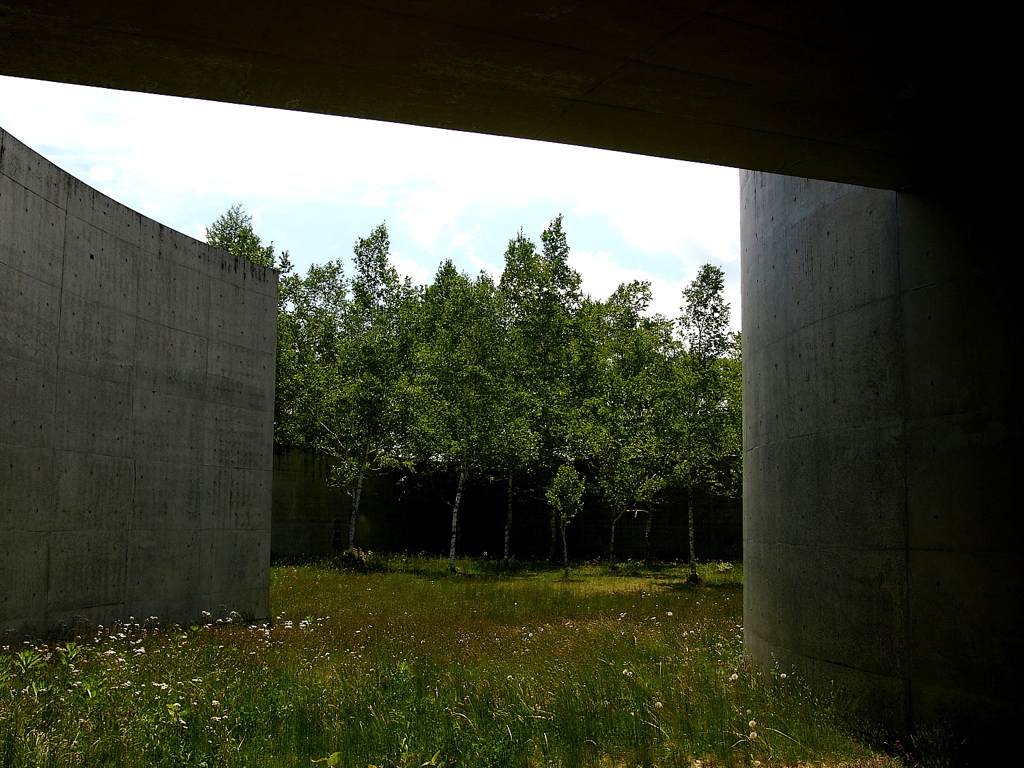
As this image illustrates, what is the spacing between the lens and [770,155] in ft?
18.2

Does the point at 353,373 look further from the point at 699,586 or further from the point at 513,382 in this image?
the point at 699,586

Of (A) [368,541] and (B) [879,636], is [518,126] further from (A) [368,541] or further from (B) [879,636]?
(A) [368,541]

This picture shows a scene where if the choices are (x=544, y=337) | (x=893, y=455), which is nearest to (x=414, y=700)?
(x=893, y=455)

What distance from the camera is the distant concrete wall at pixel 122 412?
910 cm

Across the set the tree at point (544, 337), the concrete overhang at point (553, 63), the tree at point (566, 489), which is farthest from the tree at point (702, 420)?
the concrete overhang at point (553, 63)

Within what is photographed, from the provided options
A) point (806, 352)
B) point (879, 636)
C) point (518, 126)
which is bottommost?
point (879, 636)

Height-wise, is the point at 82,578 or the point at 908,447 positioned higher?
the point at 908,447

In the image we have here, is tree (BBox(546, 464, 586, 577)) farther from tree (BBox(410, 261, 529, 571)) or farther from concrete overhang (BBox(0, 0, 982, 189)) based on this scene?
concrete overhang (BBox(0, 0, 982, 189))

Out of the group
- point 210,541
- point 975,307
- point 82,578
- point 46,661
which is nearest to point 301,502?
point 210,541

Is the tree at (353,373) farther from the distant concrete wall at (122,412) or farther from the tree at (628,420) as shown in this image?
the distant concrete wall at (122,412)

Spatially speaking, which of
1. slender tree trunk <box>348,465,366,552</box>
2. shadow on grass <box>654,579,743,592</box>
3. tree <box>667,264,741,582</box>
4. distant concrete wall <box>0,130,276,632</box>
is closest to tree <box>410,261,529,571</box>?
slender tree trunk <box>348,465,366,552</box>

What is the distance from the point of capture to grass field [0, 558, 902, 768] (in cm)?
570

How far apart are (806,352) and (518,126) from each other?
11.7ft

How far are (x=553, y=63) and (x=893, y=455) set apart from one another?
3.93 m
